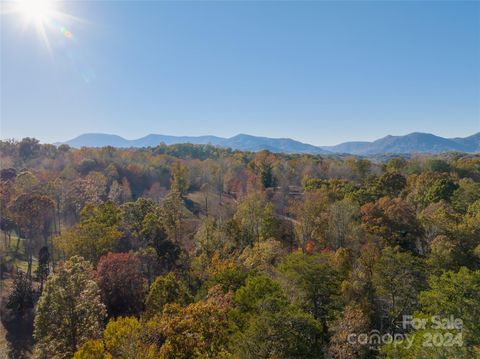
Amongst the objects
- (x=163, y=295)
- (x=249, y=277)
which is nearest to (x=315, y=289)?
(x=249, y=277)

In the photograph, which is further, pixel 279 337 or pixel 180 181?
pixel 180 181

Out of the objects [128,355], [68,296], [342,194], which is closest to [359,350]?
[128,355]

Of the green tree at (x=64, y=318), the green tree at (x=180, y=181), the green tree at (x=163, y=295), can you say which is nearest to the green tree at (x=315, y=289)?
the green tree at (x=163, y=295)

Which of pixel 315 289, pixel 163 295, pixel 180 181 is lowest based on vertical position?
pixel 163 295

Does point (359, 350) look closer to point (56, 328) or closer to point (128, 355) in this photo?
point (128, 355)

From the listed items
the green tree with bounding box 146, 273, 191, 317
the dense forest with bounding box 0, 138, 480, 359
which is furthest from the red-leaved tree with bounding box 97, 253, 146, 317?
the green tree with bounding box 146, 273, 191, 317

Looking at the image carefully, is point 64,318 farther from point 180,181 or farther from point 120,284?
point 180,181

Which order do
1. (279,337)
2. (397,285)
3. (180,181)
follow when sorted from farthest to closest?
(180,181) < (397,285) < (279,337)

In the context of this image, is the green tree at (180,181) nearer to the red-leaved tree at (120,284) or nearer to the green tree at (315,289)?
the red-leaved tree at (120,284)
